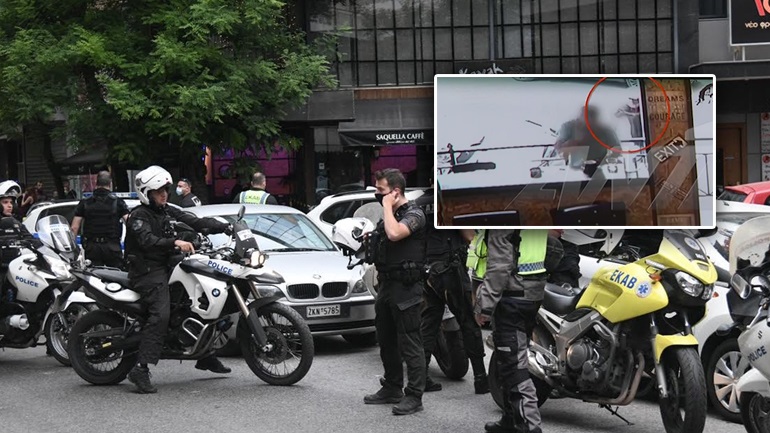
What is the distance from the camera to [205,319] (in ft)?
30.7

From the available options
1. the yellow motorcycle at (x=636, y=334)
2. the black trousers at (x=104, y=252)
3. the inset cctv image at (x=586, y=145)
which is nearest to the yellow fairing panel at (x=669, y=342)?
the yellow motorcycle at (x=636, y=334)

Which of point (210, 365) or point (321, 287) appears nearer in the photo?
point (210, 365)

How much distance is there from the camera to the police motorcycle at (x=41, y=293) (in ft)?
33.9

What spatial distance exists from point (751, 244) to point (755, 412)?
96 centimetres

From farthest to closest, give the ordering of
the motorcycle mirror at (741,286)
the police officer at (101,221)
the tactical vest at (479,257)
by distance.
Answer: the police officer at (101,221) → the tactical vest at (479,257) → the motorcycle mirror at (741,286)

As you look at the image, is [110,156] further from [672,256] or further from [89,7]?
[672,256]

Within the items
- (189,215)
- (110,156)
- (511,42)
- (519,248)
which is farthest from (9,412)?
(511,42)

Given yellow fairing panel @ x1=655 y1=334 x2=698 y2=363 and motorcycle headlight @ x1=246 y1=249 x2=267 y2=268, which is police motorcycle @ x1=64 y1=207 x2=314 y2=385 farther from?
yellow fairing panel @ x1=655 y1=334 x2=698 y2=363

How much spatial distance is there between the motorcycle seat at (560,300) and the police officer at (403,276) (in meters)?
0.98

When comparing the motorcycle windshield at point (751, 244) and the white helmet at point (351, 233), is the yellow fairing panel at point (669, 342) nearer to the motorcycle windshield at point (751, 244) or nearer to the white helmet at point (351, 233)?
the motorcycle windshield at point (751, 244)

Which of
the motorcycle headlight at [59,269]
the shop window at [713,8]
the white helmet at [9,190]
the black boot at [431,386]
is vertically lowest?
the black boot at [431,386]

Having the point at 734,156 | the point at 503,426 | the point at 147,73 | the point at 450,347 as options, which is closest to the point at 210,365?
the point at 450,347

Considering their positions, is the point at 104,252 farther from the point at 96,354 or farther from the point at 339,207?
the point at 96,354

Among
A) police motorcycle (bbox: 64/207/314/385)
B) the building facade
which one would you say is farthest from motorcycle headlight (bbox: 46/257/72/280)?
the building facade
